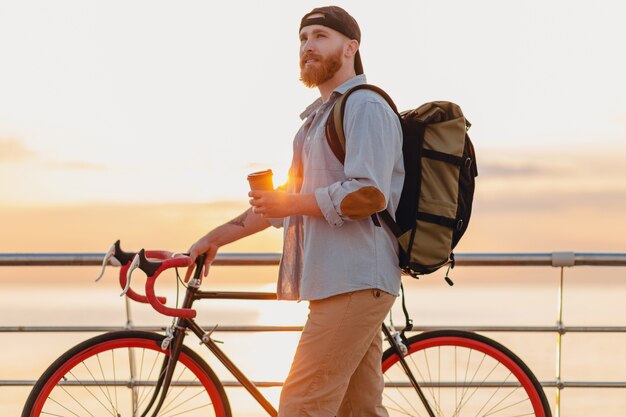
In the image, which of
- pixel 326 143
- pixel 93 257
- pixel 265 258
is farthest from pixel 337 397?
pixel 93 257

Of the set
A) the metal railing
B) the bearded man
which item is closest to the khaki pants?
the bearded man

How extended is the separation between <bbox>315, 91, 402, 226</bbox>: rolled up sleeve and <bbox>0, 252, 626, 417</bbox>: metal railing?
1.29 meters

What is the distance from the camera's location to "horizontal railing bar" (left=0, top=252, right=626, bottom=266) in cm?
397

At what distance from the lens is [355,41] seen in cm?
296

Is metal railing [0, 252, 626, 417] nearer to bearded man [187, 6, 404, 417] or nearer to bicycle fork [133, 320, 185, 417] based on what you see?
bicycle fork [133, 320, 185, 417]

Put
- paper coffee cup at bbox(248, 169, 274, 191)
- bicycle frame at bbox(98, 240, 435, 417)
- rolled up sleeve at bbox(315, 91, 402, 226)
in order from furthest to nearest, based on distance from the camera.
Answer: bicycle frame at bbox(98, 240, 435, 417)
paper coffee cup at bbox(248, 169, 274, 191)
rolled up sleeve at bbox(315, 91, 402, 226)

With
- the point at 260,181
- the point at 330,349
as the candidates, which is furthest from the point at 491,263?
the point at 260,181

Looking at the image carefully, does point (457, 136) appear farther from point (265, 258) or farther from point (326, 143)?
point (265, 258)

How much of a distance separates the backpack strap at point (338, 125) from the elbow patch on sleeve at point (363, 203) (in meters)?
0.17

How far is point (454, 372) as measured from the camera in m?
3.68

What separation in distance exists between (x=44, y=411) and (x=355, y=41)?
69.4 inches

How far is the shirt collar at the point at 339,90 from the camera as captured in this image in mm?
2883

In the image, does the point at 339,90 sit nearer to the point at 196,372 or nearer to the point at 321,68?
the point at 321,68

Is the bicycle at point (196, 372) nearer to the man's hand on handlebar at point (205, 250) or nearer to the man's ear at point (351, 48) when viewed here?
the man's hand on handlebar at point (205, 250)
